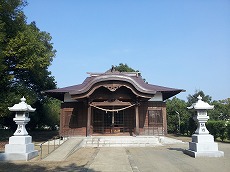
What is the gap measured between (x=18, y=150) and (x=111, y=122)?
10584 mm

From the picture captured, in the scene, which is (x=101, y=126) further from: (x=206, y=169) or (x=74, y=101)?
(x=206, y=169)

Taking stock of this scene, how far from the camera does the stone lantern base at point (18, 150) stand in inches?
429

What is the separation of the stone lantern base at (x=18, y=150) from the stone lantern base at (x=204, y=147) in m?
7.37

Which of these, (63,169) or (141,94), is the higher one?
(141,94)

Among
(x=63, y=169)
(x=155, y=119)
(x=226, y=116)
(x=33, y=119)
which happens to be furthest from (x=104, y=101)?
(x=226, y=116)

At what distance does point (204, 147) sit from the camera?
11008mm

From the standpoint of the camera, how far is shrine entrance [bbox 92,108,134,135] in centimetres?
2069

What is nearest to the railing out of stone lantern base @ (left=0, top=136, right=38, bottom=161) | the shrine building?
stone lantern base @ (left=0, top=136, right=38, bottom=161)

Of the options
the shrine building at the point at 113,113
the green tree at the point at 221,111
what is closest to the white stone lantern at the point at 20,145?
the shrine building at the point at 113,113

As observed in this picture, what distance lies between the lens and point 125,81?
A: 62.3ft

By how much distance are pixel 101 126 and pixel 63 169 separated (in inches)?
487

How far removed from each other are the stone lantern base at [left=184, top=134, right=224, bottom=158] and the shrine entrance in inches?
381

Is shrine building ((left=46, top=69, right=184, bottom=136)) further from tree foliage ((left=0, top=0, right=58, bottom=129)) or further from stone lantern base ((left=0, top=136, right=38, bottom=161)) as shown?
stone lantern base ((left=0, top=136, right=38, bottom=161))

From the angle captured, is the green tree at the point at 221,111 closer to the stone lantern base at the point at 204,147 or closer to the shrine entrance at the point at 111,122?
the shrine entrance at the point at 111,122
